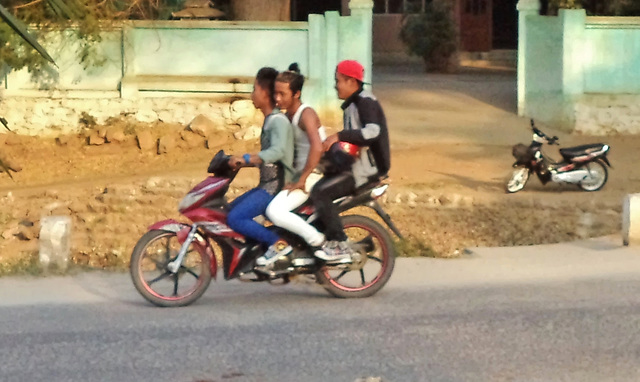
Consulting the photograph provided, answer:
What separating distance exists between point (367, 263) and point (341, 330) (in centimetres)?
106

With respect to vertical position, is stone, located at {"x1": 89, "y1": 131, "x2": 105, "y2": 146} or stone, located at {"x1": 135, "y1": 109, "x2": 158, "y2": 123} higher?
stone, located at {"x1": 135, "y1": 109, "x2": 158, "y2": 123}

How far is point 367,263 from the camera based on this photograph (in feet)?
24.6

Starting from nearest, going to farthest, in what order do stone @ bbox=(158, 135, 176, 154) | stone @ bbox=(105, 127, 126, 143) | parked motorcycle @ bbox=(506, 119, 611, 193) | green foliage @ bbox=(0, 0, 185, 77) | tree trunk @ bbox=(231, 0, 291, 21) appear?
parked motorcycle @ bbox=(506, 119, 611, 193)
green foliage @ bbox=(0, 0, 185, 77)
stone @ bbox=(158, 135, 176, 154)
stone @ bbox=(105, 127, 126, 143)
tree trunk @ bbox=(231, 0, 291, 21)

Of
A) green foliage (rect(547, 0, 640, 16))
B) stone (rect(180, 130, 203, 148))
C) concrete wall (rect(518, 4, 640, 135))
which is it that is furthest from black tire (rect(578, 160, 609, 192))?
green foliage (rect(547, 0, 640, 16))

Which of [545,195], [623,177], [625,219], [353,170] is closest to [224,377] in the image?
[353,170]

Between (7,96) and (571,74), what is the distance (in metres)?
8.74

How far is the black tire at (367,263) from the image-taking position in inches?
291

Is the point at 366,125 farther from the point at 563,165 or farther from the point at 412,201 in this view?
the point at 563,165

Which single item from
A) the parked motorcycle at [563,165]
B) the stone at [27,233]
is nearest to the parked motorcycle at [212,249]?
the parked motorcycle at [563,165]

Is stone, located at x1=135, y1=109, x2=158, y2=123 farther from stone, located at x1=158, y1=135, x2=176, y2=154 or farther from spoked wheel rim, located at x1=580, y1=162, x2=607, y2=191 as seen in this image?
spoked wheel rim, located at x1=580, y1=162, x2=607, y2=191

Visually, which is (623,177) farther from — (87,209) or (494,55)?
(494,55)

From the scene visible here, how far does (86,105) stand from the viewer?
641 inches

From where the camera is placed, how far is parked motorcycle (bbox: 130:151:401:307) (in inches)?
278

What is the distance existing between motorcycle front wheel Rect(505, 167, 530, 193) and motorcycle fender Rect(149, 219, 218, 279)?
263 inches
